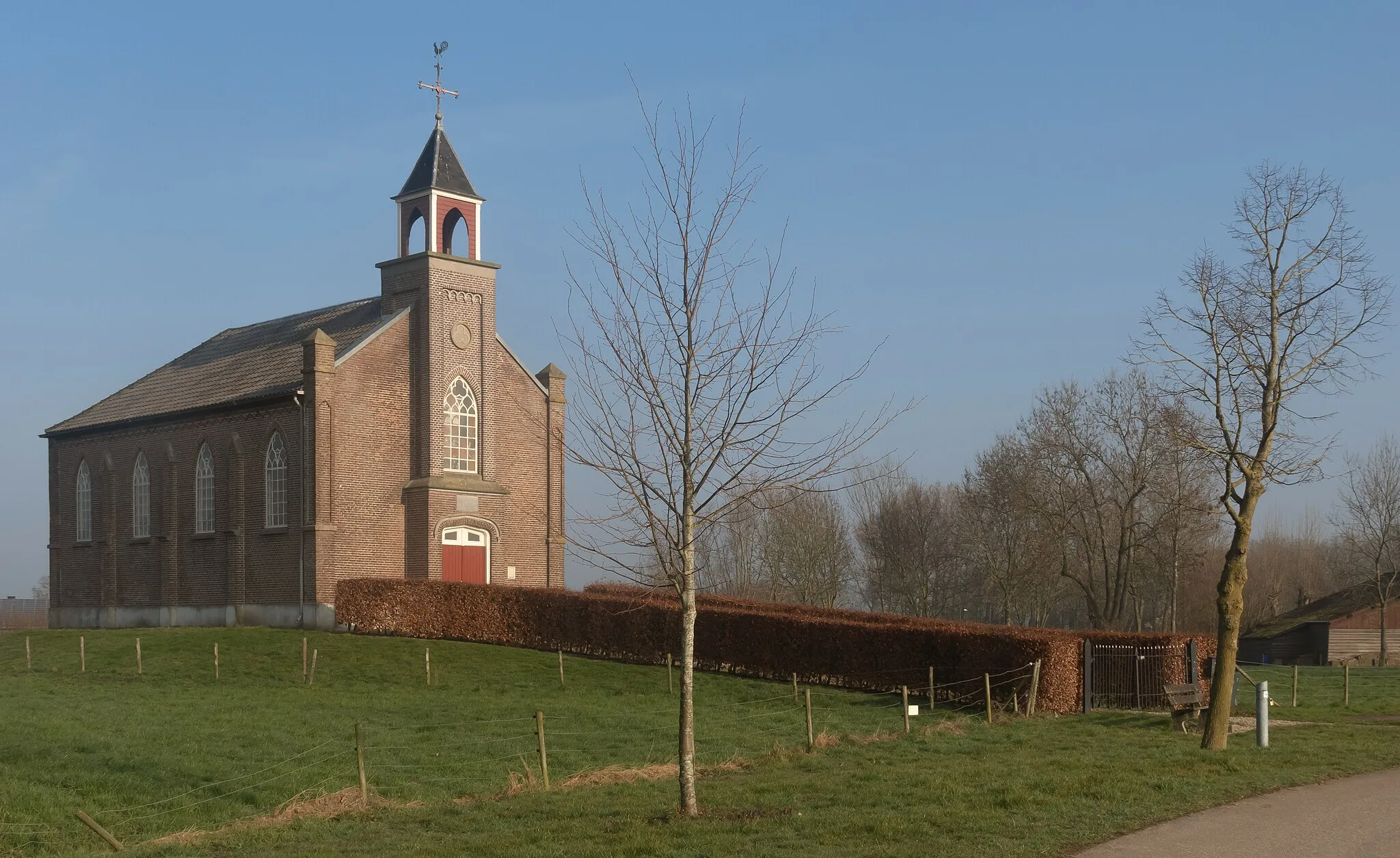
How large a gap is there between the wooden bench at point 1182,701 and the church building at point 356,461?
839 inches

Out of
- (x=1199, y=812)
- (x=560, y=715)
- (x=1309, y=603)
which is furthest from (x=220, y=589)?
(x=1309, y=603)

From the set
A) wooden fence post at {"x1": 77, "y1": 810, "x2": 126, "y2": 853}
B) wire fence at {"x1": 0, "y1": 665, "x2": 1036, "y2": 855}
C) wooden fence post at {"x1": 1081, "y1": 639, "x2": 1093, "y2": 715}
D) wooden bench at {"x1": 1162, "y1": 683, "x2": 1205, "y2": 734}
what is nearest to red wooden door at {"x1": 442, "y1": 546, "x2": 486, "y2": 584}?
wire fence at {"x1": 0, "y1": 665, "x2": 1036, "y2": 855}

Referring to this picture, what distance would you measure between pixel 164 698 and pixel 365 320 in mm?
19148

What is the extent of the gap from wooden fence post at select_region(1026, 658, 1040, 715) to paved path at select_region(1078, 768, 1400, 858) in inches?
402

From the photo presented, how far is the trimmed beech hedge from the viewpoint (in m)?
27.1

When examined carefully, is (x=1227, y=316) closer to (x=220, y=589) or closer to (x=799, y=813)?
(x=799, y=813)

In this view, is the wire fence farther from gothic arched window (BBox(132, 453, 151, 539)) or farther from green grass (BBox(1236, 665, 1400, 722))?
gothic arched window (BBox(132, 453, 151, 539))

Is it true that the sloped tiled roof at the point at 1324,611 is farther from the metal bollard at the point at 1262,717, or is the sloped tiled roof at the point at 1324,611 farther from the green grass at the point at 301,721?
the metal bollard at the point at 1262,717

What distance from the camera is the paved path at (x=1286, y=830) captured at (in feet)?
37.9

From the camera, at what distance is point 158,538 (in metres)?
44.9

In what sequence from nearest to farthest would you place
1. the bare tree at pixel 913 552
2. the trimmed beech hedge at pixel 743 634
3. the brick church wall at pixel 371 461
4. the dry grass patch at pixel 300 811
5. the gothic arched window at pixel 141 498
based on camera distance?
the dry grass patch at pixel 300 811
the trimmed beech hedge at pixel 743 634
the brick church wall at pixel 371 461
the gothic arched window at pixel 141 498
the bare tree at pixel 913 552

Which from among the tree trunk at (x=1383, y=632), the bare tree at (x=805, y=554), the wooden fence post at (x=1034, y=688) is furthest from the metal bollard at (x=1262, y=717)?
the bare tree at (x=805, y=554)

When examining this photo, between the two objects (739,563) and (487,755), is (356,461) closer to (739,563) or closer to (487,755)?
Result: (487,755)

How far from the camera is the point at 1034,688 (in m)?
25.6
